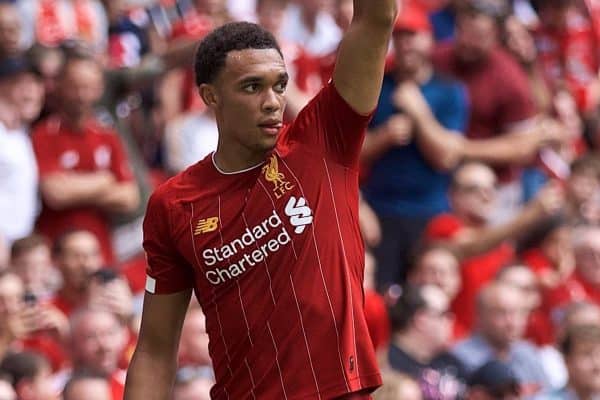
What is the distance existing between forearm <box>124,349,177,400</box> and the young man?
26cm

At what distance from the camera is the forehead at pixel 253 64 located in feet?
16.4

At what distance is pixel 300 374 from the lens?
16.2 ft

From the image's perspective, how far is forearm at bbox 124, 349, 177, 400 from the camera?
17.4 ft

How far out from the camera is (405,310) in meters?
8.65

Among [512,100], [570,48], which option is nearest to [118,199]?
[512,100]

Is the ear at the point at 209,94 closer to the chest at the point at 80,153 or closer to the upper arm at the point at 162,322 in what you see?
the upper arm at the point at 162,322

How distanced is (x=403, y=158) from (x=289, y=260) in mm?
5249

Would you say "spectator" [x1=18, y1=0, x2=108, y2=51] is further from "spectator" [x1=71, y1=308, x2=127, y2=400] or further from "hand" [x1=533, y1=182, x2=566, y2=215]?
"hand" [x1=533, y1=182, x2=566, y2=215]

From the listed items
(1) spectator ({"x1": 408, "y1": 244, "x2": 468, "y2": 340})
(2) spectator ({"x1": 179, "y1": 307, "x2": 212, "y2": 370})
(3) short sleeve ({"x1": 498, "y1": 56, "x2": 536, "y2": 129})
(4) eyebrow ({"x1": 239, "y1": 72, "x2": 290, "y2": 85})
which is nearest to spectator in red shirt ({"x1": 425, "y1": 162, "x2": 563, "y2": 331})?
(1) spectator ({"x1": 408, "y1": 244, "x2": 468, "y2": 340})

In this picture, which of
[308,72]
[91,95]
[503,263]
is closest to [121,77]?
[91,95]

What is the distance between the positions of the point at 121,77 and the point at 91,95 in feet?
1.81

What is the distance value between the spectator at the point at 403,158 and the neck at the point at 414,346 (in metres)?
1.26

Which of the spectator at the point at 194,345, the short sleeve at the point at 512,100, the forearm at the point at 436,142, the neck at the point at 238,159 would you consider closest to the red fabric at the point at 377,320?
the spectator at the point at 194,345

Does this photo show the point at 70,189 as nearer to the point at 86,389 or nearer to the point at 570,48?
the point at 86,389
